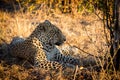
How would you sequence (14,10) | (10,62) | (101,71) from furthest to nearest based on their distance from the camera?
(14,10) → (10,62) → (101,71)

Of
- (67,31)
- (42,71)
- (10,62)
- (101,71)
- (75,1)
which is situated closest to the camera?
(101,71)

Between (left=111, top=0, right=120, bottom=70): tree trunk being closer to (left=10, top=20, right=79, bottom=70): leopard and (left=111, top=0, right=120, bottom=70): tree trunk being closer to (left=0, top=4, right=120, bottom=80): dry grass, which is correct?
(left=0, top=4, right=120, bottom=80): dry grass

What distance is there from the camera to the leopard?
6931mm

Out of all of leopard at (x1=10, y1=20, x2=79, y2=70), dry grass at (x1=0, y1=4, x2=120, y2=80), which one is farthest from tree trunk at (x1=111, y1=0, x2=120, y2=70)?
→ leopard at (x1=10, y1=20, x2=79, y2=70)

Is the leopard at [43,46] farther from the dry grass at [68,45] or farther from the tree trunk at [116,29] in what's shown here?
the tree trunk at [116,29]

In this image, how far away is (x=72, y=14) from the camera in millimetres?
11367

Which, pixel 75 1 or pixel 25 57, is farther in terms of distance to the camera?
pixel 75 1

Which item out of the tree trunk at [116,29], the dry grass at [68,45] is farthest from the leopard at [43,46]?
the tree trunk at [116,29]

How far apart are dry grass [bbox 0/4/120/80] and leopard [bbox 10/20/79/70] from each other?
17 centimetres

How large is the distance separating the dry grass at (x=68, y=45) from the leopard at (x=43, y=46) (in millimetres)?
A: 171

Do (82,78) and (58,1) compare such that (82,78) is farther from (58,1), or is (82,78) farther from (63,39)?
(58,1)

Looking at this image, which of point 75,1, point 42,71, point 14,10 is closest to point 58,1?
point 75,1

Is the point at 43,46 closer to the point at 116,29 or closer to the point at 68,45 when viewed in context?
the point at 68,45

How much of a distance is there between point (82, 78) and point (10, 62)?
1905 millimetres
